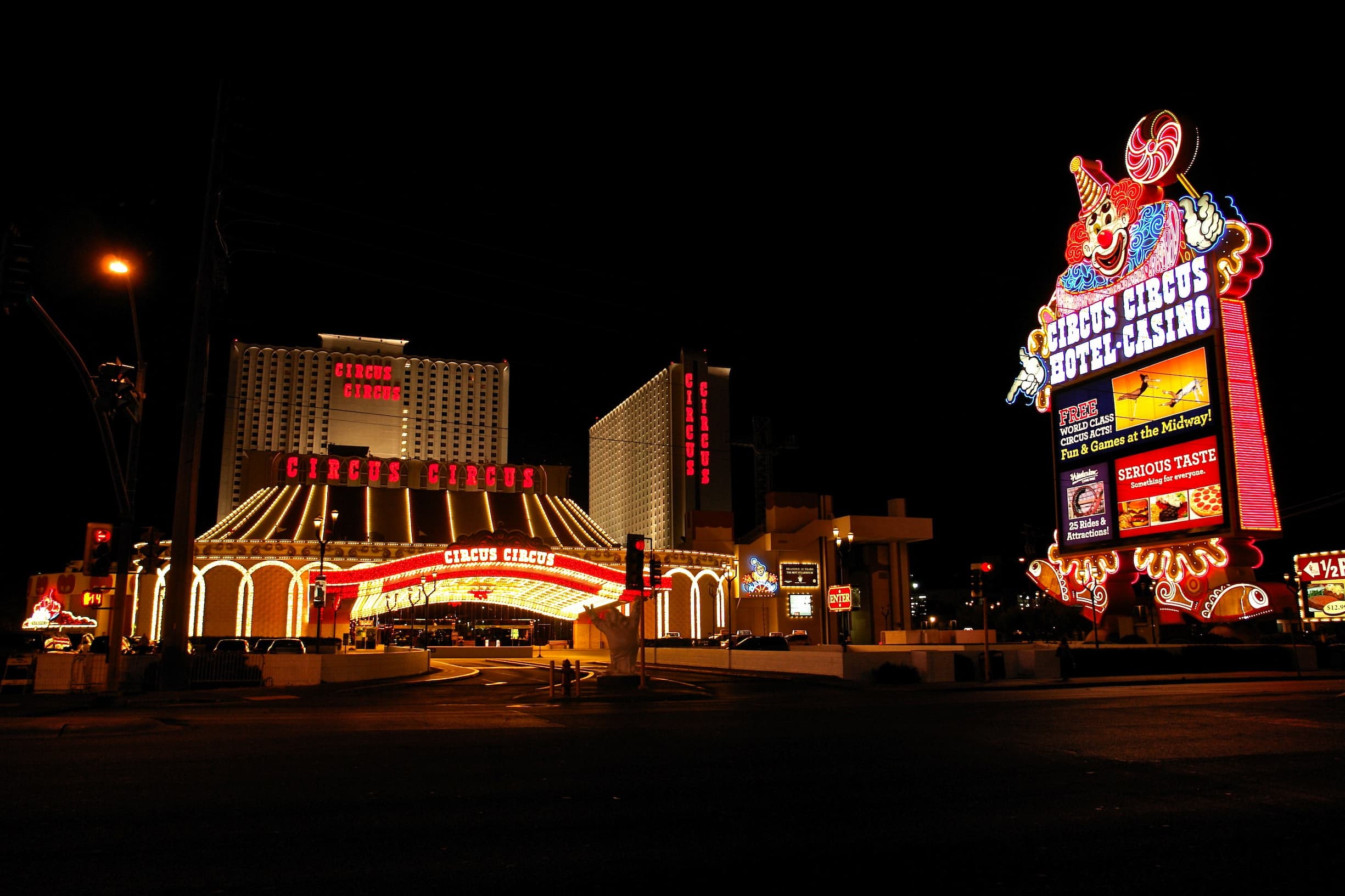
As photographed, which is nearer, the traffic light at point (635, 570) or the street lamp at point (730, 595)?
the traffic light at point (635, 570)

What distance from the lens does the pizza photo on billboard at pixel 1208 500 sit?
32719 millimetres

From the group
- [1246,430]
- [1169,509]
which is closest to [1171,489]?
[1169,509]

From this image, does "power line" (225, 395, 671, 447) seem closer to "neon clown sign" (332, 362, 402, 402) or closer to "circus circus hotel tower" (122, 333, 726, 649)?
"neon clown sign" (332, 362, 402, 402)

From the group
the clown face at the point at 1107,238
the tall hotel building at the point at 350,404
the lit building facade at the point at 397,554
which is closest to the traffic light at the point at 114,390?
the lit building facade at the point at 397,554

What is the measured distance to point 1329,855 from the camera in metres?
7.08

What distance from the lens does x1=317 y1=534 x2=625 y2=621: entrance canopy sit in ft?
182

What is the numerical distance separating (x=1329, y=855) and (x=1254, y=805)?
6.44ft

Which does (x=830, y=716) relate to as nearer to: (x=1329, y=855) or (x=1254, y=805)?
(x=1254, y=805)

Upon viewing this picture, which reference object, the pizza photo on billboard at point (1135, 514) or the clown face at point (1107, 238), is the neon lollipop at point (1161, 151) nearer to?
the clown face at point (1107, 238)

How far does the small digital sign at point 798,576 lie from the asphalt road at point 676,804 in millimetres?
53412

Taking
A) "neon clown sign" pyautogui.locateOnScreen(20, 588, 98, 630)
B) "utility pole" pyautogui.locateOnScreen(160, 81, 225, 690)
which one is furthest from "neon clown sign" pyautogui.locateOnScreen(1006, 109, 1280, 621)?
"neon clown sign" pyautogui.locateOnScreen(20, 588, 98, 630)

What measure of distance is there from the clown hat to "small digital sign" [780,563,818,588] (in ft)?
123

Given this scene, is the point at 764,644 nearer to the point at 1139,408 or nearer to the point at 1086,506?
the point at 1086,506

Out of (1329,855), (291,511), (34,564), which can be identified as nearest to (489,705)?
(1329,855)
